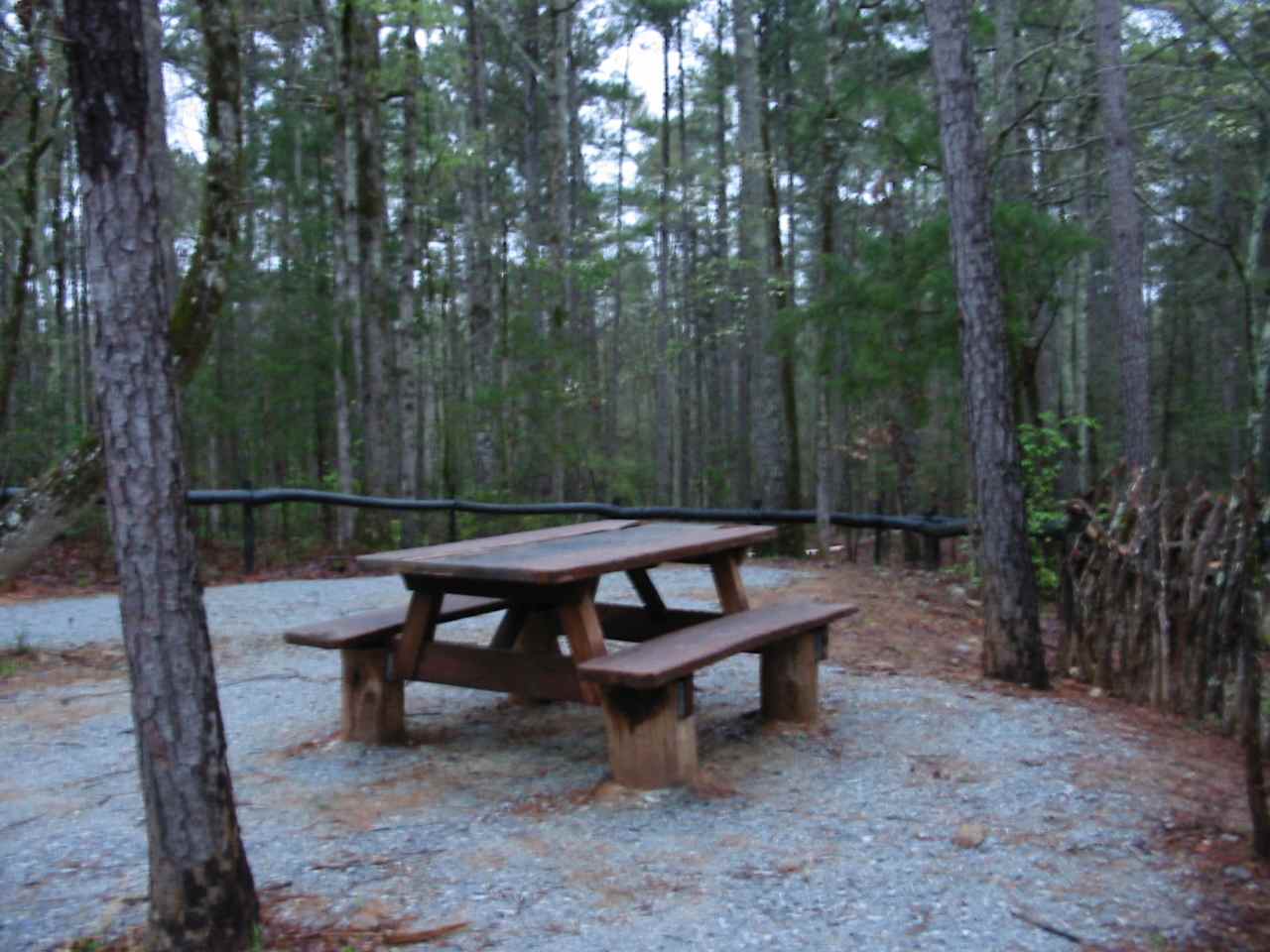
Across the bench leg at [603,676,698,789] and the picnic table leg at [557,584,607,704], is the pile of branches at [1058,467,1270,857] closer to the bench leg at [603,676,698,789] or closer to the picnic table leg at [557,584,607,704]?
the bench leg at [603,676,698,789]

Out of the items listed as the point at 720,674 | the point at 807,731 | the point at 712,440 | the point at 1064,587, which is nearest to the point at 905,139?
the point at 1064,587

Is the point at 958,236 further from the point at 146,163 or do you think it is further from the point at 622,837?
the point at 146,163

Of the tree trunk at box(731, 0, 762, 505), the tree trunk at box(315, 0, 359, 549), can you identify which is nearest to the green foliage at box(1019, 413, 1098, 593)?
the tree trunk at box(731, 0, 762, 505)

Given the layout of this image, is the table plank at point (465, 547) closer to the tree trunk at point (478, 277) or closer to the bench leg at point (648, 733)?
the bench leg at point (648, 733)

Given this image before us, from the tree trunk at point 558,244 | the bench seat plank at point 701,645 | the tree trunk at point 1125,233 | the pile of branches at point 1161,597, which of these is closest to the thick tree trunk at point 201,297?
the bench seat plank at point 701,645

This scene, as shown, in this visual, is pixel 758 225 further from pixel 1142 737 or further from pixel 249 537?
pixel 1142 737

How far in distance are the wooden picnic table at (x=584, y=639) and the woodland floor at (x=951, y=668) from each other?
1408 mm

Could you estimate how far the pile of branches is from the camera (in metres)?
5.66

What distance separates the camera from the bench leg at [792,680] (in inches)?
212

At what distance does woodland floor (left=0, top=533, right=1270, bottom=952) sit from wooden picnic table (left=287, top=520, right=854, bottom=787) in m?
1.41

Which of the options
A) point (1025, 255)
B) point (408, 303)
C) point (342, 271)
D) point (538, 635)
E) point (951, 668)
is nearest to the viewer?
point (538, 635)

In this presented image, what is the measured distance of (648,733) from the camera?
438 cm

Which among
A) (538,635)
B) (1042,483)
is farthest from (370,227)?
(538,635)

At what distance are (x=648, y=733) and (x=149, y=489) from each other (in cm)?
223
